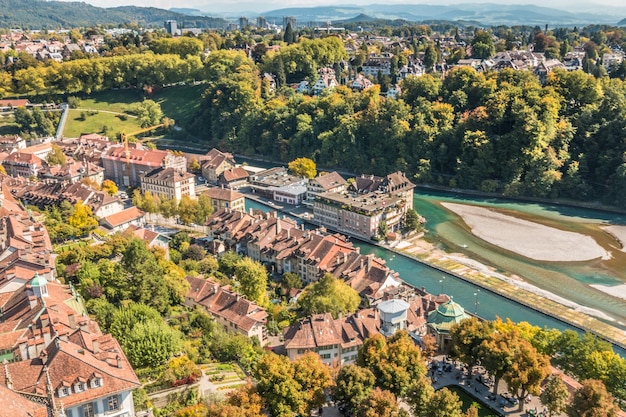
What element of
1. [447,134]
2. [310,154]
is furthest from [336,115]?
[447,134]

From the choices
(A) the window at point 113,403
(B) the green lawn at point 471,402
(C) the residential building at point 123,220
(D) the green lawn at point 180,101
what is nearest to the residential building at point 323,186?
(C) the residential building at point 123,220

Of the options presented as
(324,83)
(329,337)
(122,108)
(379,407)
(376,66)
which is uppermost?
(376,66)

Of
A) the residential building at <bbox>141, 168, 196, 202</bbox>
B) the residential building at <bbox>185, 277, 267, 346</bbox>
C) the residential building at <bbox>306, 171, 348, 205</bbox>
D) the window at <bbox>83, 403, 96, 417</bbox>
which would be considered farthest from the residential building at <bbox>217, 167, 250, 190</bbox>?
the window at <bbox>83, 403, 96, 417</bbox>

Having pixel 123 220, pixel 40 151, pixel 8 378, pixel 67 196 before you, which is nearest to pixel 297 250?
pixel 123 220

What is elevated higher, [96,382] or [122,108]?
[96,382]

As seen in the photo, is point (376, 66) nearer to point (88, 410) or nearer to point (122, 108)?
point (122, 108)
